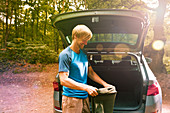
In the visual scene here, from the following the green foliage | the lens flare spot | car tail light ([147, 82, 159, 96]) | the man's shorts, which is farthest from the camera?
the green foliage

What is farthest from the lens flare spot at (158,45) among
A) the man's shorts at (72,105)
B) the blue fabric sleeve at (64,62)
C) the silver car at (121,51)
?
the blue fabric sleeve at (64,62)

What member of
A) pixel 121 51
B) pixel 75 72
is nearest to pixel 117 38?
pixel 121 51

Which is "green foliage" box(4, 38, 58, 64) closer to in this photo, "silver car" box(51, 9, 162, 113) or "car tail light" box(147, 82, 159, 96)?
"silver car" box(51, 9, 162, 113)

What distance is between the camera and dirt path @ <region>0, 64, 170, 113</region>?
5.43m

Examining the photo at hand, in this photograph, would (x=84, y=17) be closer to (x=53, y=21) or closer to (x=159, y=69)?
(x=53, y=21)

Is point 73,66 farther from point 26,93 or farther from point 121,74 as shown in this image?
point 26,93

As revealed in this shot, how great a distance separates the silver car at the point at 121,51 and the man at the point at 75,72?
45cm

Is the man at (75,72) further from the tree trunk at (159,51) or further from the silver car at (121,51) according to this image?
the tree trunk at (159,51)

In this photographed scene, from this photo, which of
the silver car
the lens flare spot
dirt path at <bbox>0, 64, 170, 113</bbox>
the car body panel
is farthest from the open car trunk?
the lens flare spot

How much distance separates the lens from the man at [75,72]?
1991mm

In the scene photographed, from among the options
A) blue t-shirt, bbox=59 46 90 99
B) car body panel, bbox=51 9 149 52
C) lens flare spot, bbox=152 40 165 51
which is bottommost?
blue t-shirt, bbox=59 46 90 99

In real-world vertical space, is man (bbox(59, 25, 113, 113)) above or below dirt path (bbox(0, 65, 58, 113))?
above

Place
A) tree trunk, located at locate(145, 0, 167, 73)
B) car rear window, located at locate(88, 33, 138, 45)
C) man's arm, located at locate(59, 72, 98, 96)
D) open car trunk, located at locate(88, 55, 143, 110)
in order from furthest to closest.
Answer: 1. tree trunk, located at locate(145, 0, 167, 73)
2. open car trunk, located at locate(88, 55, 143, 110)
3. car rear window, located at locate(88, 33, 138, 45)
4. man's arm, located at locate(59, 72, 98, 96)

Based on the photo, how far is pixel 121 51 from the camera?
3662mm
